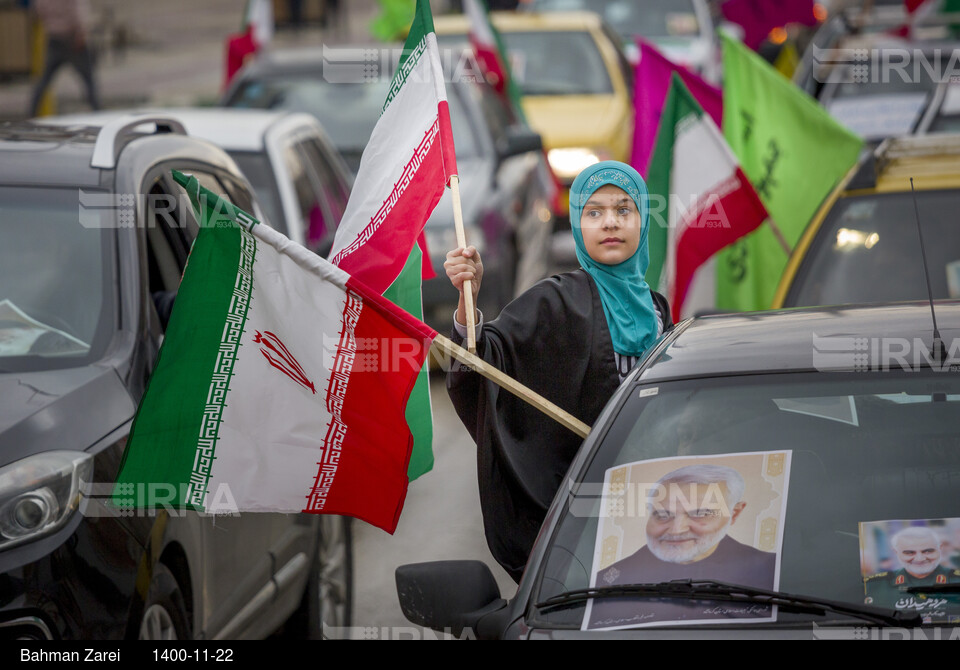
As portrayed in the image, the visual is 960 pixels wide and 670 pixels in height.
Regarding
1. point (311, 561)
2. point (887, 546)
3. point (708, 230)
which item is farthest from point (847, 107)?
point (887, 546)

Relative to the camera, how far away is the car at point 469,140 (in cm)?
963

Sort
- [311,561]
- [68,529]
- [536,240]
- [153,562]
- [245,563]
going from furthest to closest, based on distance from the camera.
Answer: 1. [536,240]
2. [311,561]
3. [245,563]
4. [153,562]
5. [68,529]

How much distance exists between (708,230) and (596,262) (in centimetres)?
283

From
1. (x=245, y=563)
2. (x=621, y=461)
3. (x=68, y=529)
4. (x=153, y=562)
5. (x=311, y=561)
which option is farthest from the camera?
(x=311, y=561)

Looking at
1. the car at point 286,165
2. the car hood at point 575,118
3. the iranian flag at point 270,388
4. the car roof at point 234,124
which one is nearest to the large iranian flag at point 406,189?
the iranian flag at point 270,388

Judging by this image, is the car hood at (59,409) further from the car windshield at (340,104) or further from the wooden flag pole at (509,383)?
the car windshield at (340,104)

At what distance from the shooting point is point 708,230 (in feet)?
21.4

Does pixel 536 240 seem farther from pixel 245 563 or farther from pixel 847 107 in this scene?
pixel 245 563

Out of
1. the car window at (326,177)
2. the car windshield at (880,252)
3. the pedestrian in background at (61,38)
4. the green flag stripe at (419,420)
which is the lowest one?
the green flag stripe at (419,420)

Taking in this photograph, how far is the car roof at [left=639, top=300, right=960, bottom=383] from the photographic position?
11.2ft

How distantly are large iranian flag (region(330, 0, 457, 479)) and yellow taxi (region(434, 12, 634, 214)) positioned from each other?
8.15 meters

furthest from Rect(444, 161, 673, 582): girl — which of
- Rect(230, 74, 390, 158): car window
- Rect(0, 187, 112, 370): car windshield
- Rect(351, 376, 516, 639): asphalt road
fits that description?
Rect(230, 74, 390, 158): car window

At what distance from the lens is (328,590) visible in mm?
5730

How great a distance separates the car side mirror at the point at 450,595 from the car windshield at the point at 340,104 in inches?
295
